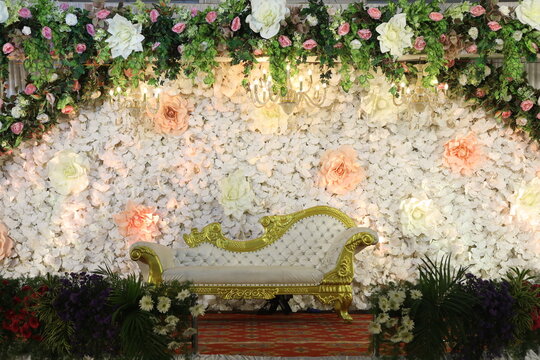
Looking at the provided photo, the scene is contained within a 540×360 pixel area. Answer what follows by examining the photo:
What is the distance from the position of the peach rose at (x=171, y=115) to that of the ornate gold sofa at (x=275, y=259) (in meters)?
0.99

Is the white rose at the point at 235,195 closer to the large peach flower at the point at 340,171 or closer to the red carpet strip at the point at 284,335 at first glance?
the large peach flower at the point at 340,171

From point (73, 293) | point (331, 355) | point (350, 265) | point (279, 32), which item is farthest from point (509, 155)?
point (73, 293)

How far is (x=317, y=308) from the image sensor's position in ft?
23.4

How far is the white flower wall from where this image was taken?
7.15m

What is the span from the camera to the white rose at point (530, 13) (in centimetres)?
645

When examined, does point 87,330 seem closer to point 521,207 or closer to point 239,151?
point 239,151

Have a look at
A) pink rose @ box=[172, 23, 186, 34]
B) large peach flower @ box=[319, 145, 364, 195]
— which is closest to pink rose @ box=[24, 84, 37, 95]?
pink rose @ box=[172, 23, 186, 34]

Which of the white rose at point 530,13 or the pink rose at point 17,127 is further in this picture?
the pink rose at point 17,127

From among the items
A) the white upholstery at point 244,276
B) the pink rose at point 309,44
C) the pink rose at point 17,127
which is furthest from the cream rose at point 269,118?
the pink rose at point 17,127

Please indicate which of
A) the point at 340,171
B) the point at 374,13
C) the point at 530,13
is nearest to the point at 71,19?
the point at 374,13

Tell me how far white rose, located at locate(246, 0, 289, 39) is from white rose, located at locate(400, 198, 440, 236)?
2045mm

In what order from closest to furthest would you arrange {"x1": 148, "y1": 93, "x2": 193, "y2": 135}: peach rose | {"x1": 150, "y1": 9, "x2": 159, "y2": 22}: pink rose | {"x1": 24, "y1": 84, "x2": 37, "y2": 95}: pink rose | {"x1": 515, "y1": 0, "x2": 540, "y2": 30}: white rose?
{"x1": 515, "y1": 0, "x2": 540, "y2": 30}: white rose
{"x1": 150, "y1": 9, "x2": 159, "y2": 22}: pink rose
{"x1": 24, "y1": 84, "x2": 37, "y2": 95}: pink rose
{"x1": 148, "y1": 93, "x2": 193, "y2": 135}: peach rose

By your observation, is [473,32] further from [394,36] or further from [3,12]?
[3,12]

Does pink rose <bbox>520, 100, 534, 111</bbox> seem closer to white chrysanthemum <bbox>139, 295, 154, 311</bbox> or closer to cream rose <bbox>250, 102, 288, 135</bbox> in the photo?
cream rose <bbox>250, 102, 288, 135</bbox>
